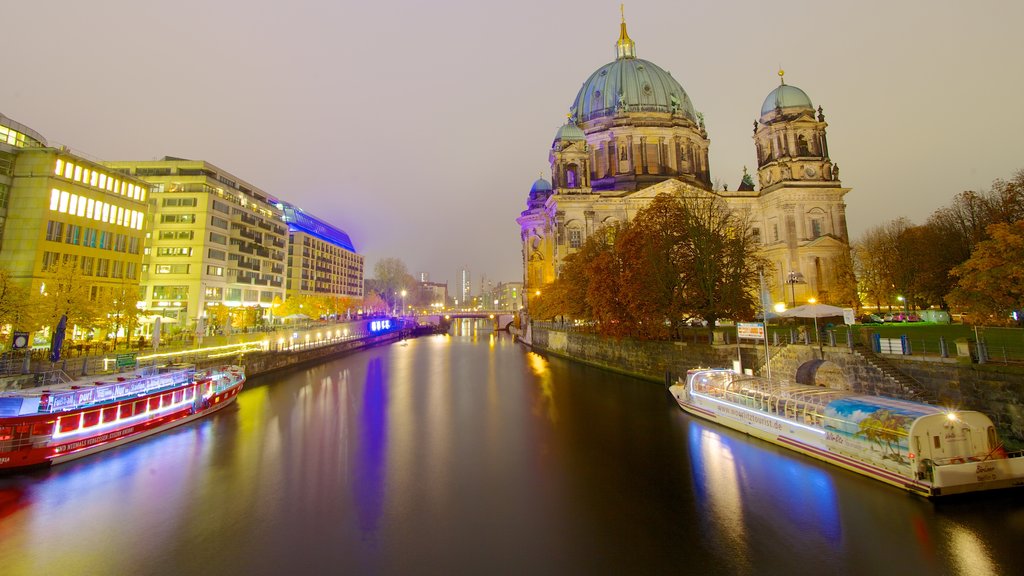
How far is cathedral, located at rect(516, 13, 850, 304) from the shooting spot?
66125mm

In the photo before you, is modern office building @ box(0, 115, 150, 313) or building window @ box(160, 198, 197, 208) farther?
building window @ box(160, 198, 197, 208)

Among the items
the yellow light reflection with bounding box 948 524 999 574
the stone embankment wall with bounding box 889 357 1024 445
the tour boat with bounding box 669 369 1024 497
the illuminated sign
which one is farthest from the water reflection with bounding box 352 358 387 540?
the stone embankment wall with bounding box 889 357 1024 445

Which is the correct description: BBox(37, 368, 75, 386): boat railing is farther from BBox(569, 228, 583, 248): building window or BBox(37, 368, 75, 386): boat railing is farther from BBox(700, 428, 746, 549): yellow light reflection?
BBox(569, 228, 583, 248): building window

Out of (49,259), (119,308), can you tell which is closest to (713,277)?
(119,308)

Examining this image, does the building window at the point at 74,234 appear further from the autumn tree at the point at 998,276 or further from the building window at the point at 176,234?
the autumn tree at the point at 998,276

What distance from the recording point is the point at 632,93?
82.6 meters

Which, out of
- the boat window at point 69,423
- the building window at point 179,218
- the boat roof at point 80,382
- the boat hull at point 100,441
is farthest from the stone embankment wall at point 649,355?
the building window at point 179,218

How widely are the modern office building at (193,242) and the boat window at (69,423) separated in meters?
37.5

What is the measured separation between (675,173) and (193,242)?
7633 centimetres

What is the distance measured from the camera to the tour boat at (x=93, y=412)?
1661cm

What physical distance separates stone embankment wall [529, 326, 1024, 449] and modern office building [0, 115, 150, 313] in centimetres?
4531

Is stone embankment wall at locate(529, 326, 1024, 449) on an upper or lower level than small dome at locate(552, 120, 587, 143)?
lower

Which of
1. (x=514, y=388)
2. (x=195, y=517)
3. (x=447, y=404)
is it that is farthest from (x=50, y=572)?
(x=514, y=388)

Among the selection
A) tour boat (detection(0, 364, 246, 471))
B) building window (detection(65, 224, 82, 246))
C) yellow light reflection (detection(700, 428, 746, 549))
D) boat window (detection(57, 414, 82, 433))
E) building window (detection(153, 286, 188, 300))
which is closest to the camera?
yellow light reflection (detection(700, 428, 746, 549))
